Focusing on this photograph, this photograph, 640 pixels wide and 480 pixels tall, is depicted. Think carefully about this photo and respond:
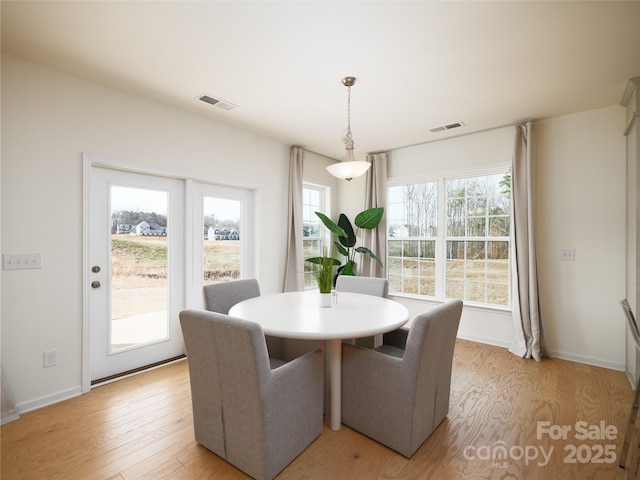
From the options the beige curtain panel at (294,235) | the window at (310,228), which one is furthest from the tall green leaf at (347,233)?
the beige curtain panel at (294,235)

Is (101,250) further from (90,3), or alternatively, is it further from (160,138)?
(90,3)

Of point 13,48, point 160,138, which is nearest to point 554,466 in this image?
point 160,138

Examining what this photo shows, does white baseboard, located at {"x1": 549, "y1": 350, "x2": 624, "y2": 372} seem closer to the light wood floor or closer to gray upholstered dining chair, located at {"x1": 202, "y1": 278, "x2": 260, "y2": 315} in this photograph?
the light wood floor

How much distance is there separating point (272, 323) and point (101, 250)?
1.85 metres

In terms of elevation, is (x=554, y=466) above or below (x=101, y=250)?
below

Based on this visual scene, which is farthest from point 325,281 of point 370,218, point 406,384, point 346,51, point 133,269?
point 370,218

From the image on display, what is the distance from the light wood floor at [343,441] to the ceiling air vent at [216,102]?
2525mm

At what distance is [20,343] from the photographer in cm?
216

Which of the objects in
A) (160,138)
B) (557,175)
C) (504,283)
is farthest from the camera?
(504,283)

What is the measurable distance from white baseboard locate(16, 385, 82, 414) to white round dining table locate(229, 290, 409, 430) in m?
1.50

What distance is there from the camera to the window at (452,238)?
364 centimetres

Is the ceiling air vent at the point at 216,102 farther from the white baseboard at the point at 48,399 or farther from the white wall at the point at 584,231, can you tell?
the white wall at the point at 584,231

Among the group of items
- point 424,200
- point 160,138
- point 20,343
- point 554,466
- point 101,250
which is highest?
point 160,138

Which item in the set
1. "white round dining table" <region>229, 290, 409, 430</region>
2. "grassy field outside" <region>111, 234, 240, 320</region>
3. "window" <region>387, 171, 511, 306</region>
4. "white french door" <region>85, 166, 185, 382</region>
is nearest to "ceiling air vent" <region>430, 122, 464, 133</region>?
"window" <region>387, 171, 511, 306</region>
